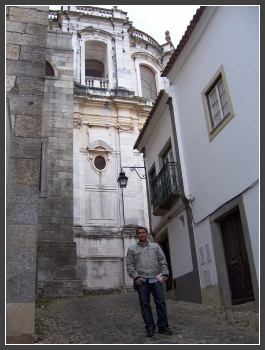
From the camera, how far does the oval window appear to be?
1812 centimetres

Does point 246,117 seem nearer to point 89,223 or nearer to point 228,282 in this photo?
point 228,282

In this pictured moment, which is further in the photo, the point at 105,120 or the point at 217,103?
the point at 105,120

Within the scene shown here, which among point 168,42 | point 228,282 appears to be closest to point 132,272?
point 228,282

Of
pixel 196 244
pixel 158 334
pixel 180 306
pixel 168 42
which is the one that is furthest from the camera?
pixel 168 42

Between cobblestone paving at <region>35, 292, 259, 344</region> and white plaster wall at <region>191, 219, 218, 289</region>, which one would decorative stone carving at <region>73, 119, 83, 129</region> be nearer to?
white plaster wall at <region>191, 219, 218, 289</region>

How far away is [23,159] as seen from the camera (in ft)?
17.6

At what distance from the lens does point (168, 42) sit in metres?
25.6

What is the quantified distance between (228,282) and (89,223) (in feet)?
32.0

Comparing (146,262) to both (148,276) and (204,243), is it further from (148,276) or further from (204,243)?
(204,243)

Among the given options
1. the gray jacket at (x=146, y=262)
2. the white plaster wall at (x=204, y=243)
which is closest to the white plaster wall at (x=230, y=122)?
the white plaster wall at (x=204, y=243)

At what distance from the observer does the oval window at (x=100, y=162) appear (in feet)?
59.5

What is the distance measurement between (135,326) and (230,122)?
4044 millimetres

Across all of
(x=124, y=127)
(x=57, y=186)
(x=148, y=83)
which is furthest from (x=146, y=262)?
(x=148, y=83)

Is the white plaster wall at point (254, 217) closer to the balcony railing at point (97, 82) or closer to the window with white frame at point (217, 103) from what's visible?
the window with white frame at point (217, 103)
